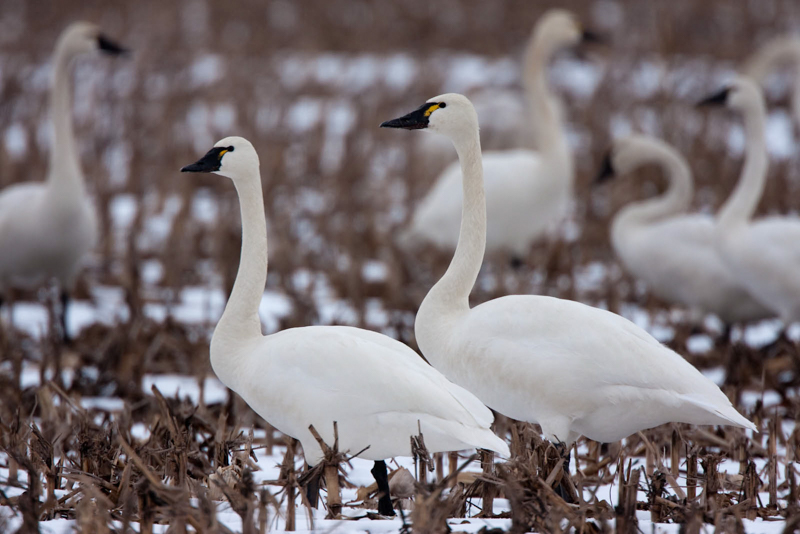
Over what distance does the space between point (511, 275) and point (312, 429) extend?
461 centimetres

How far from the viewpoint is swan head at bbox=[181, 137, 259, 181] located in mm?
3520

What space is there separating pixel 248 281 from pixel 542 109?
15.9 ft

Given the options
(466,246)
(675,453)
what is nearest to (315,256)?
(466,246)

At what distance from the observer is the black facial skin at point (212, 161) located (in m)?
3.49

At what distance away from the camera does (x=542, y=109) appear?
7.96m

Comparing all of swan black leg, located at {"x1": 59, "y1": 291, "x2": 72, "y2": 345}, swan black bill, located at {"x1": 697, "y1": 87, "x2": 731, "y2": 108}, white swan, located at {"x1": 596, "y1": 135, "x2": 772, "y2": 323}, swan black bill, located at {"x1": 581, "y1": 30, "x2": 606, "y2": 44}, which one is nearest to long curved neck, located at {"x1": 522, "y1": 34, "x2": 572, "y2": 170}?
swan black bill, located at {"x1": 581, "y1": 30, "x2": 606, "y2": 44}

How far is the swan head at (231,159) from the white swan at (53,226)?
2.81 meters

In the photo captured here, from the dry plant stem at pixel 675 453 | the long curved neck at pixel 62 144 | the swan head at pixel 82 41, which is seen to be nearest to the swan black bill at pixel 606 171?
the swan head at pixel 82 41

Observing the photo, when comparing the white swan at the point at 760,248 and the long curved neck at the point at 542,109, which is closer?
the white swan at the point at 760,248

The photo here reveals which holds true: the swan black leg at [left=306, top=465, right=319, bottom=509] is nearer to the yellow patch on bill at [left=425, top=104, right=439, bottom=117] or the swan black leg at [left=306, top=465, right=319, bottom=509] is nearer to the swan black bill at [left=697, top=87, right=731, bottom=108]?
the yellow patch on bill at [left=425, top=104, right=439, bottom=117]

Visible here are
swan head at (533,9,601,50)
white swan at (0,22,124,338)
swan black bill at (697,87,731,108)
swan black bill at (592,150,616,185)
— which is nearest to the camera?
white swan at (0,22,124,338)

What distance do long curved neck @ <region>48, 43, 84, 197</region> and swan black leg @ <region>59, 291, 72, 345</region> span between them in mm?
607

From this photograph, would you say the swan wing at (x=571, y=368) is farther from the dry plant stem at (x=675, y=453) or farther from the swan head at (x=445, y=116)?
the swan head at (x=445, y=116)

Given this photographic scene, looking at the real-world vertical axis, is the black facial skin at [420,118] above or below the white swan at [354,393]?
above
